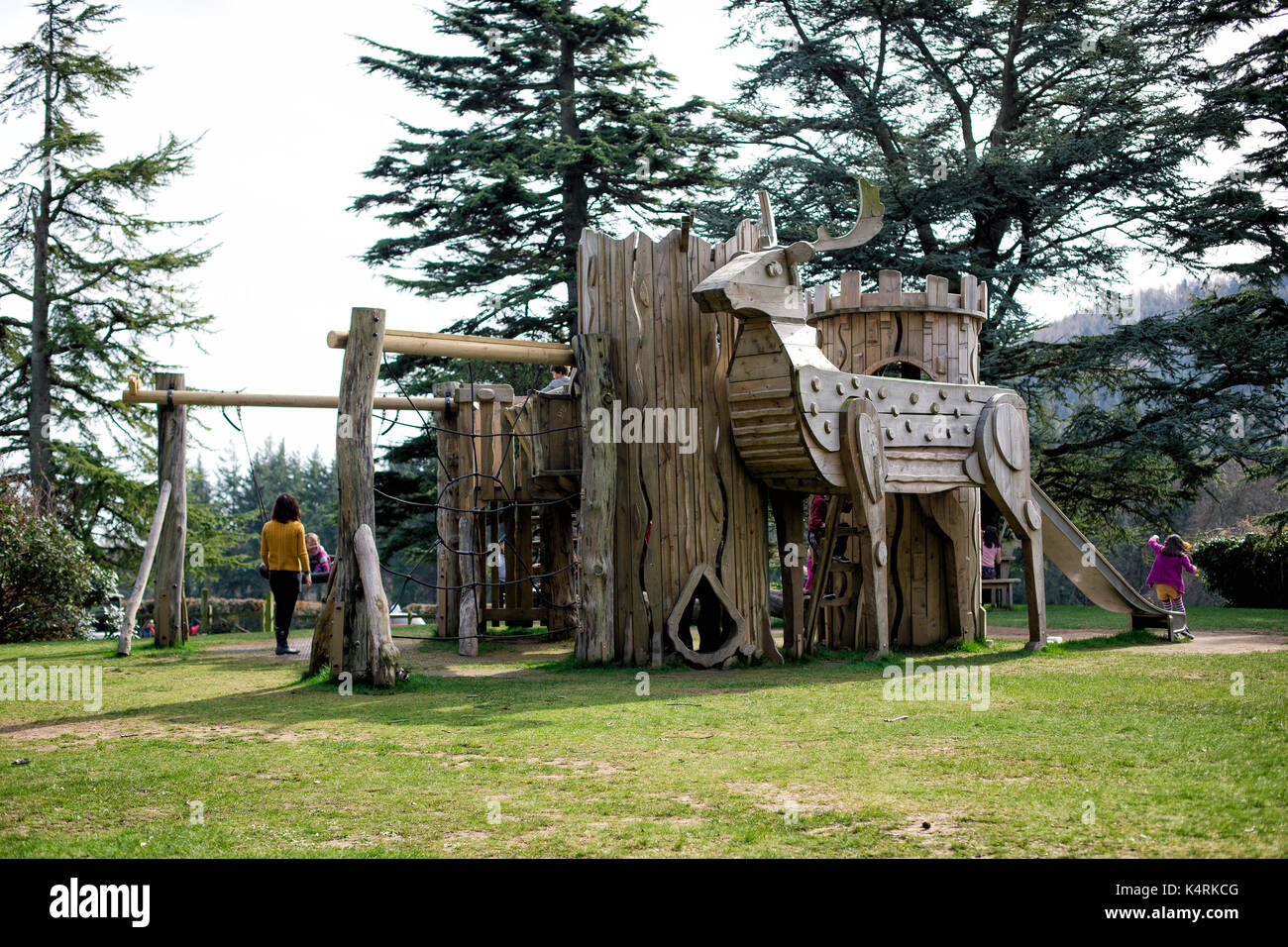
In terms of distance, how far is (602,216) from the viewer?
89.4 feet

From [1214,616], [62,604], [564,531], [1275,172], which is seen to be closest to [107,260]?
[62,604]

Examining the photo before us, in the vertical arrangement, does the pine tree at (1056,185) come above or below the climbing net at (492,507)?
above

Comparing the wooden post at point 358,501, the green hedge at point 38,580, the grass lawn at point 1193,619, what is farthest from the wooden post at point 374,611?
the green hedge at point 38,580

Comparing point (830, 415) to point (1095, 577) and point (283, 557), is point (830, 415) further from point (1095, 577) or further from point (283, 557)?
point (283, 557)

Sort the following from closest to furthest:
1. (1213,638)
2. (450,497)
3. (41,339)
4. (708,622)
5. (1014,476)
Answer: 1. (708,622)
2. (1014,476)
3. (1213,638)
4. (450,497)
5. (41,339)

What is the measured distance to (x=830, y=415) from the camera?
1091 centimetres

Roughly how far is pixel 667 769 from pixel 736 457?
5.68 metres

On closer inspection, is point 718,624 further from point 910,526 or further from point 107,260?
point 107,260

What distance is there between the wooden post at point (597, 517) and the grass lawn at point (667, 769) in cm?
114

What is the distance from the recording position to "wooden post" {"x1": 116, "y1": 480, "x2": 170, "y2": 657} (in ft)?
42.5

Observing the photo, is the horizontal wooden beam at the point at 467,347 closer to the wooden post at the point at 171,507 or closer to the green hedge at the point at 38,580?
the wooden post at the point at 171,507

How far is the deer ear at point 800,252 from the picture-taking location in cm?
1080

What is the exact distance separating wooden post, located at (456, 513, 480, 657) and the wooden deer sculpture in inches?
161

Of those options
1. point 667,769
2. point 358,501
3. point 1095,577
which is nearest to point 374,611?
point 358,501
